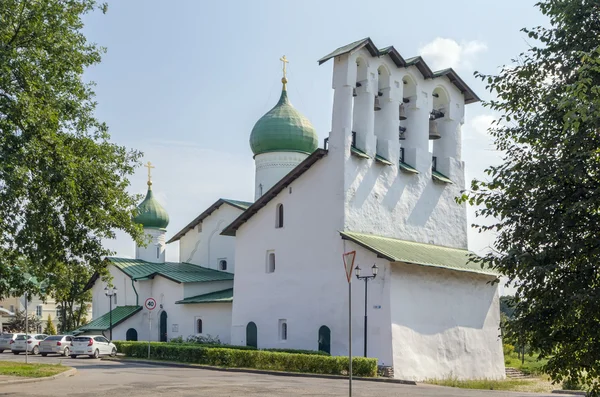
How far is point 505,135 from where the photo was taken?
11.0 m

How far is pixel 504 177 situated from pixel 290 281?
21.3m

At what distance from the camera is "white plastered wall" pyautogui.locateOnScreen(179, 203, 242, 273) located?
44344mm

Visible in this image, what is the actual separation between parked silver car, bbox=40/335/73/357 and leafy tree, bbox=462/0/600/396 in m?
32.1

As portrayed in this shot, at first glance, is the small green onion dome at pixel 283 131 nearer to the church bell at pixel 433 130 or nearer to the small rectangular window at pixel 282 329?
the church bell at pixel 433 130

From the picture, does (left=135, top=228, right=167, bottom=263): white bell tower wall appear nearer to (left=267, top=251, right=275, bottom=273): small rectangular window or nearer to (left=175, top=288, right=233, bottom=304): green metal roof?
(left=175, top=288, right=233, bottom=304): green metal roof

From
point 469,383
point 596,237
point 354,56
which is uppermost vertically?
point 354,56

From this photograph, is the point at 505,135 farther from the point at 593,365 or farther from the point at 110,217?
the point at 110,217

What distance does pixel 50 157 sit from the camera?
1574 cm

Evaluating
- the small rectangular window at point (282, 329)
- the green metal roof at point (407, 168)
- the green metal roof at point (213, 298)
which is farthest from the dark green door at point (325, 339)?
the green metal roof at point (213, 298)

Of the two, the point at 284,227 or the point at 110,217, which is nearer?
the point at 110,217

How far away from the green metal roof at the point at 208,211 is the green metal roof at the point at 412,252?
47.8 feet

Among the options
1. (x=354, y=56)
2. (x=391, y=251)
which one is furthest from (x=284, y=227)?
(x=354, y=56)

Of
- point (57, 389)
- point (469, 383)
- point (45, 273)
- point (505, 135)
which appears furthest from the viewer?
point (469, 383)

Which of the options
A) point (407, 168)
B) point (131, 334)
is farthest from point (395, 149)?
point (131, 334)
